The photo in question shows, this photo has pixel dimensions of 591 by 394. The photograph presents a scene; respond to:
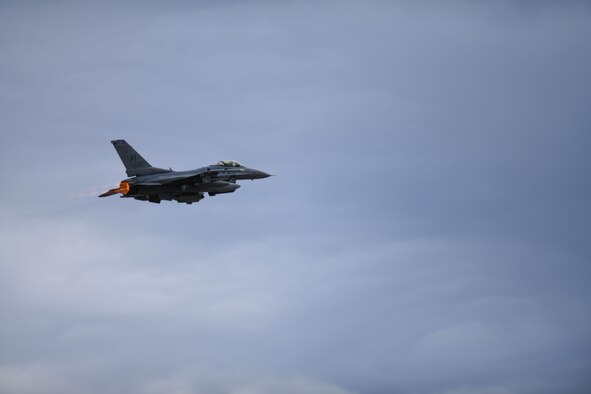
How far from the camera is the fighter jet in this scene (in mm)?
123438

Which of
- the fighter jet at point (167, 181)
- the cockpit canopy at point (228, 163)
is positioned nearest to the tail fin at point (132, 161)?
the fighter jet at point (167, 181)

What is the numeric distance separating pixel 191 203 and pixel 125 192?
365 inches

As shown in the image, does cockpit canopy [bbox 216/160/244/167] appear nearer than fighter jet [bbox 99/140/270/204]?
No

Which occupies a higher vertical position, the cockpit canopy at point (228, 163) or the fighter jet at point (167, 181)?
the cockpit canopy at point (228, 163)

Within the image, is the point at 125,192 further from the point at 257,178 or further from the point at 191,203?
the point at 257,178

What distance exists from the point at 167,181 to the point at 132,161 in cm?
580

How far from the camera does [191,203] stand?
128250mm

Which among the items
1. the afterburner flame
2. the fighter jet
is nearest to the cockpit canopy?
the fighter jet

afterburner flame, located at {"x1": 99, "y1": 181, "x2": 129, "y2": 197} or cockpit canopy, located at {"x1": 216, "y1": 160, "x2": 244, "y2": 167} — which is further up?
cockpit canopy, located at {"x1": 216, "y1": 160, "x2": 244, "y2": 167}

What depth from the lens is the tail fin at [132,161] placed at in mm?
125312

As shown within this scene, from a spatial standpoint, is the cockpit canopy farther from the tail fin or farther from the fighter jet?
the tail fin

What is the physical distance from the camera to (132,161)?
413 ft

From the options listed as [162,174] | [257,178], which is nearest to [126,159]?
[162,174]

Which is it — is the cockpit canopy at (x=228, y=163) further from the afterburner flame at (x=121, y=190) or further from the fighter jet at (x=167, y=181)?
the afterburner flame at (x=121, y=190)
